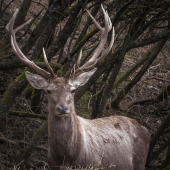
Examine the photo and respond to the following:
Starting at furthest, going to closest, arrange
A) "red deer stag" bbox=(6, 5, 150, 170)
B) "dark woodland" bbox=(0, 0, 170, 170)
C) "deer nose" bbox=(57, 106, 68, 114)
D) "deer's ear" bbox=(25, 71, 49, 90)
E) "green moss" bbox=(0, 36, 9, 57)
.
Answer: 1. "green moss" bbox=(0, 36, 9, 57)
2. "dark woodland" bbox=(0, 0, 170, 170)
3. "deer's ear" bbox=(25, 71, 49, 90)
4. "red deer stag" bbox=(6, 5, 150, 170)
5. "deer nose" bbox=(57, 106, 68, 114)

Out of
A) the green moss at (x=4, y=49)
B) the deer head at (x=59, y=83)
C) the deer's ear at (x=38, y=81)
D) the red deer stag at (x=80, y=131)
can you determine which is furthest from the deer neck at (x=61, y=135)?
the green moss at (x=4, y=49)

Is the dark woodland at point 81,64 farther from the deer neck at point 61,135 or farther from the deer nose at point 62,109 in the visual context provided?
the deer nose at point 62,109

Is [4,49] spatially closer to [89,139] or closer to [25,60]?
[25,60]

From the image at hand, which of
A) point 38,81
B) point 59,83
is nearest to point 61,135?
point 59,83

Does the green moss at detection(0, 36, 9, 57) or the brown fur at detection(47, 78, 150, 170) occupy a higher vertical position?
the green moss at detection(0, 36, 9, 57)

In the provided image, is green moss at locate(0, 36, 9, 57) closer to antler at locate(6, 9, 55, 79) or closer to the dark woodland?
the dark woodland

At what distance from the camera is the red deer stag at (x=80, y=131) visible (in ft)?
13.1

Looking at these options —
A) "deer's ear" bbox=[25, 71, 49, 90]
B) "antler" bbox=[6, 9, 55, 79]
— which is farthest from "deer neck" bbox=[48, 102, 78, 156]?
"antler" bbox=[6, 9, 55, 79]

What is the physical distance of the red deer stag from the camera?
400 cm

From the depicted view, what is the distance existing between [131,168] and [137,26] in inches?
110

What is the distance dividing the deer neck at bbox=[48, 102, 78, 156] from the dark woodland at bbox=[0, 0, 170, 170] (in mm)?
274

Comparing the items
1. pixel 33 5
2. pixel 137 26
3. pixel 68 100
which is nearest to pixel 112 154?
pixel 68 100

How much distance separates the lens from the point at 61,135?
4016mm

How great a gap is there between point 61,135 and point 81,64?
3.21 m
